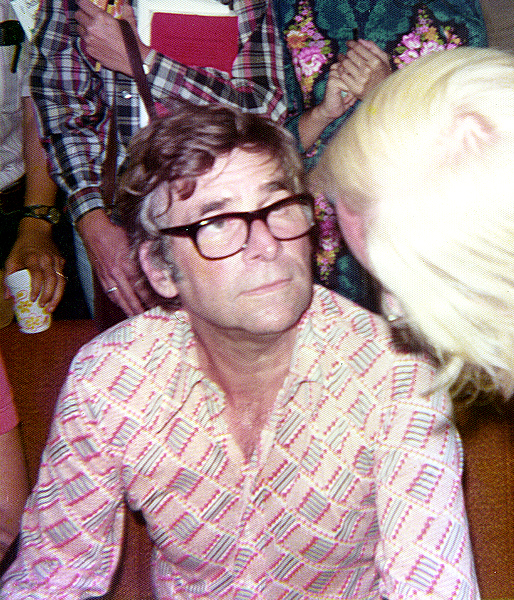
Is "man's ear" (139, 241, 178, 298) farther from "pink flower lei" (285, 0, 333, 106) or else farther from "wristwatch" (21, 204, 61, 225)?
"pink flower lei" (285, 0, 333, 106)

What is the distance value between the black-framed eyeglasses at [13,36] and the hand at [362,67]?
641 mm

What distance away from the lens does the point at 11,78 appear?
3.65ft

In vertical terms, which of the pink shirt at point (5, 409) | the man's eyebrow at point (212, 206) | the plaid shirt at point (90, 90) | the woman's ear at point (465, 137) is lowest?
the pink shirt at point (5, 409)

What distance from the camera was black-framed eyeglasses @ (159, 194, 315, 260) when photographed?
2.78 ft

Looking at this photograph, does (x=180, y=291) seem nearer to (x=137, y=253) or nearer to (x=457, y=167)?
(x=137, y=253)

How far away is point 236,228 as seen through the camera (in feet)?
2.79

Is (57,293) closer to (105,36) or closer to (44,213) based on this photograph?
(44,213)

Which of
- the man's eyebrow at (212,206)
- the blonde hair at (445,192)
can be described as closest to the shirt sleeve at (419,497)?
the blonde hair at (445,192)

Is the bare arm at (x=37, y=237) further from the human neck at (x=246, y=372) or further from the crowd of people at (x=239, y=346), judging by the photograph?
the human neck at (x=246, y=372)

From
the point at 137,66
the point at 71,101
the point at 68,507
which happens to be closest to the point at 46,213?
the point at 71,101

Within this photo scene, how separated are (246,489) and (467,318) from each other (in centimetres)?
48

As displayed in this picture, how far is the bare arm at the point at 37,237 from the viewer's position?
40.9 inches

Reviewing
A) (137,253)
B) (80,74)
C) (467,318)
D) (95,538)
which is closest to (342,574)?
(95,538)

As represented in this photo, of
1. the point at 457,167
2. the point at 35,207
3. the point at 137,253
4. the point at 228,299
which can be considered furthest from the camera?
the point at 35,207
